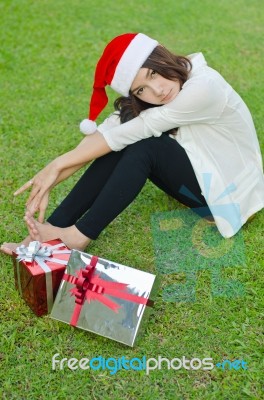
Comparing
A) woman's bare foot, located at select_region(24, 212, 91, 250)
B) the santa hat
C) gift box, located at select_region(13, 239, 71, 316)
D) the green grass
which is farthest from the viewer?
woman's bare foot, located at select_region(24, 212, 91, 250)

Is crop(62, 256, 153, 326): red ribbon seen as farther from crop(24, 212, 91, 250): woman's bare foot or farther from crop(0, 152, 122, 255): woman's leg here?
crop(0, 152, 122, 255): woman's leg

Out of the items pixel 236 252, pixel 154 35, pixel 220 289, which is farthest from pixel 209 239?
pixel 154 35

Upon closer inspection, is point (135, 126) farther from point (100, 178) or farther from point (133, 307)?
point (133, 307)

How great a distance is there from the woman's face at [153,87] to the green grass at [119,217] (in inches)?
23.7

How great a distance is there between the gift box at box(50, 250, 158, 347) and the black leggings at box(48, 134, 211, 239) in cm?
25

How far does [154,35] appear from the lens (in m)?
4.59

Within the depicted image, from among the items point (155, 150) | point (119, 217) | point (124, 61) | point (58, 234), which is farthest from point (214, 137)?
point (58, 234)

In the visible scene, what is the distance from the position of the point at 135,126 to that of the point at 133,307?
Result: 0.69 metres

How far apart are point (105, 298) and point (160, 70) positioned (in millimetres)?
861

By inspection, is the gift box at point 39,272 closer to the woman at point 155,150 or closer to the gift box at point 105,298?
the gift box at point 105,298

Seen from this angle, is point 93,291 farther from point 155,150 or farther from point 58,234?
point 155,150

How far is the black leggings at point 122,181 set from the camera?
2229 millimetres

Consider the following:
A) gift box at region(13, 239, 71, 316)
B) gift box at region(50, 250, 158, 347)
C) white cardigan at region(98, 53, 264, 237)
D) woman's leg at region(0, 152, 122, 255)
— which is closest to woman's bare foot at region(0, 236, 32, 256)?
woman's leg at region(0, 152, 122, 255)

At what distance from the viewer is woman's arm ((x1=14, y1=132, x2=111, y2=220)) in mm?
2291
